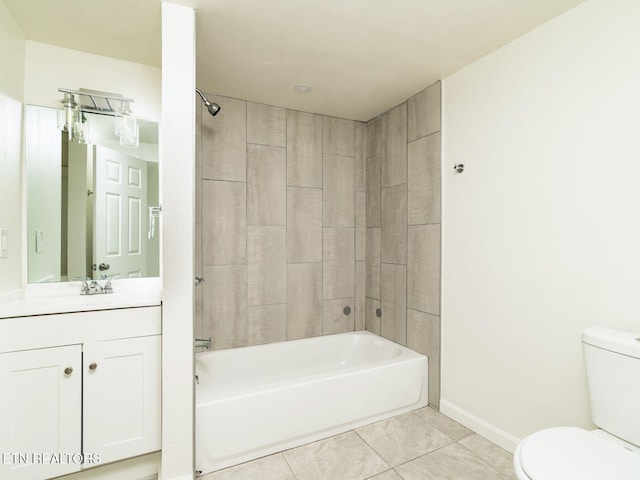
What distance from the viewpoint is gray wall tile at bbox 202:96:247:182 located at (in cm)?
251

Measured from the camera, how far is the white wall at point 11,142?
161 centimetres

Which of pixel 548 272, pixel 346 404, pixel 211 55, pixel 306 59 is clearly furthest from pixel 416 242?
pixel 211 55

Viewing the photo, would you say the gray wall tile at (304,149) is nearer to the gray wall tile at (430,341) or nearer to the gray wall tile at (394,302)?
the gray wall tile at (394,302)

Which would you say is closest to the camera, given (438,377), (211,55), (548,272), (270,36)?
(548,272)

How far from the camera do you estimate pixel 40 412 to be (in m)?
1.44

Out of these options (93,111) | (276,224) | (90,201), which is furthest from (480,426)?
(93,111)

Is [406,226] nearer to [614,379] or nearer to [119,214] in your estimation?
[614,379]

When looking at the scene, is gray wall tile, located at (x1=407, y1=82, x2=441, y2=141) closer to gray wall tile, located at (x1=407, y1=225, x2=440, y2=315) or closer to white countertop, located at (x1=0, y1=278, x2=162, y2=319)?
gray wall tile, located at (x1=407, y1=225, x2=440, y2=315)

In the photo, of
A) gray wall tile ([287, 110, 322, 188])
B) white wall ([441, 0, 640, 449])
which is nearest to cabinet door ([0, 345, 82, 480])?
gray wall tile ([287, 110, 322, 188])

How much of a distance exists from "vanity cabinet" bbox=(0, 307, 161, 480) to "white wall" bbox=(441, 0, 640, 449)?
6.13 ft

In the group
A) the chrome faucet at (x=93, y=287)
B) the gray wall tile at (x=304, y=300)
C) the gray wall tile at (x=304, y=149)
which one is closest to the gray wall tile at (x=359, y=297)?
the gray wall tile at (x=304, y=300)

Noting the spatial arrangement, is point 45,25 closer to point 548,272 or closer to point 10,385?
point 10,385

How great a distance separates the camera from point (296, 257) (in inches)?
113

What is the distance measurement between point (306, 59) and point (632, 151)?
1735 mm
